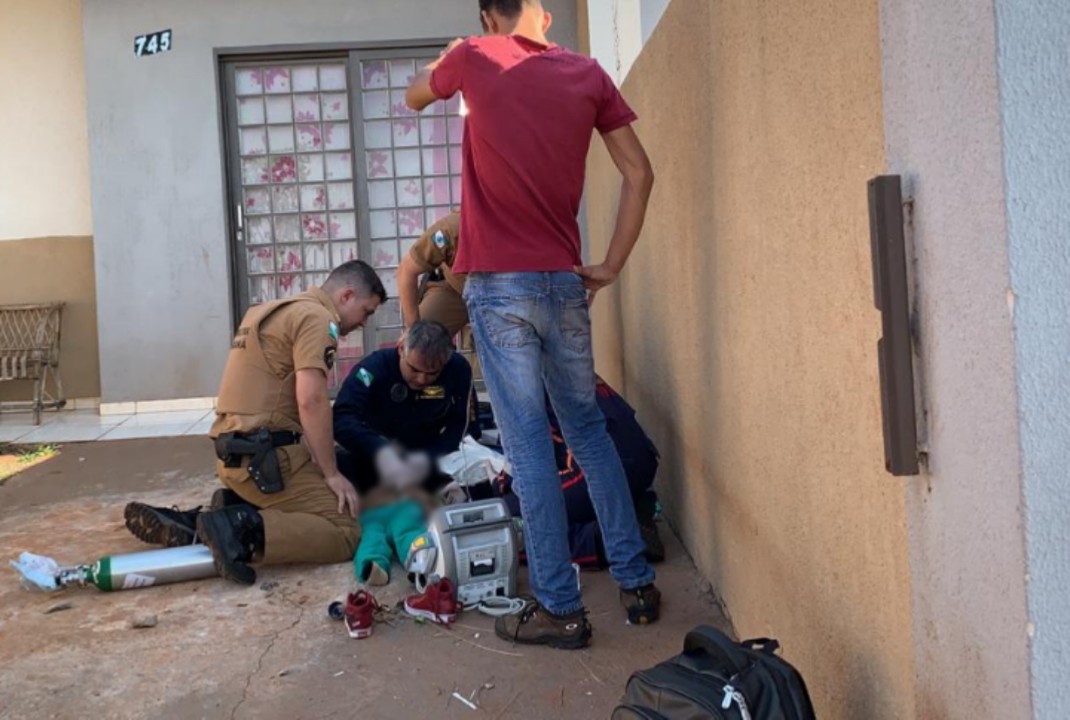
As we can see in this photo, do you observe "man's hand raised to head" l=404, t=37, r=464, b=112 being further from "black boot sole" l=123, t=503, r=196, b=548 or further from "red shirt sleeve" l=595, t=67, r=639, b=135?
"black boot sole" l=123, t=503, r=196, b=548

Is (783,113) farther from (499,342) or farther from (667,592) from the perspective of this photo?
(667,592)

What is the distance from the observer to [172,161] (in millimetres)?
8406

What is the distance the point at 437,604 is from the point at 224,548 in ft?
2.98

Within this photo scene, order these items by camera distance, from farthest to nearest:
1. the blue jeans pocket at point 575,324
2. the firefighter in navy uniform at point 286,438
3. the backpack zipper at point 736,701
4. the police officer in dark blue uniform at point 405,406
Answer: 1. the police officer in dark blue uniform at point 405,406
2. the firefighter in navy uniform at point 286,438
3. the blue jeans pocket at point 575,324
4. the backpack zipper at point 736,701

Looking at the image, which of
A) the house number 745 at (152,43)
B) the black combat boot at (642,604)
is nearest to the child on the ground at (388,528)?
the black combat boot at (642,604)

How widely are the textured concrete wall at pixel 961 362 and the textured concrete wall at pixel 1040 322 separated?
14mm

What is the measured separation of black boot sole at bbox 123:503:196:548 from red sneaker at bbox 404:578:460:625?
1205mm

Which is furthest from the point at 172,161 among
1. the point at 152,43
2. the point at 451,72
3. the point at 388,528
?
the point at 451,72

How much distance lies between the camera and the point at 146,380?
334 inches

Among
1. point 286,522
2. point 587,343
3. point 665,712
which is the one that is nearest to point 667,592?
point 587,343

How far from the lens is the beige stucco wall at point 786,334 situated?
1694mm

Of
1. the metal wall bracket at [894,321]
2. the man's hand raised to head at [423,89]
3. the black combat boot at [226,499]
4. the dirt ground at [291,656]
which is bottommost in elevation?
the dirt ground at [291,656]

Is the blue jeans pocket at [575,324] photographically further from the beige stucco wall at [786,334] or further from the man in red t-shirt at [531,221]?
the beige stucco wall at [786,334]

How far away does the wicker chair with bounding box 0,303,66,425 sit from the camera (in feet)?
27.9
